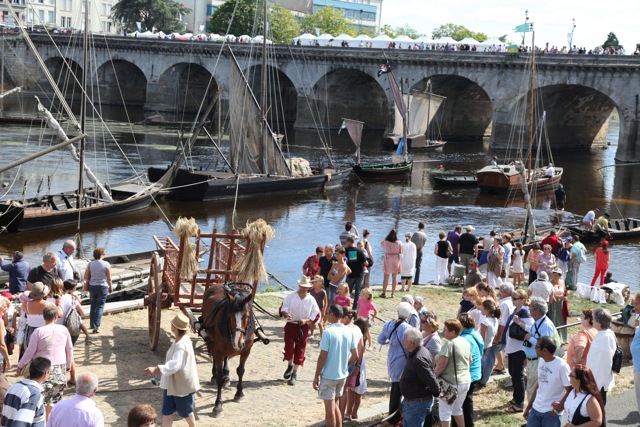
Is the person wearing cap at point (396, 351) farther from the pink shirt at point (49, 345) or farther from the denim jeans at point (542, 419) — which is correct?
the pink shirt at point (49, 345)

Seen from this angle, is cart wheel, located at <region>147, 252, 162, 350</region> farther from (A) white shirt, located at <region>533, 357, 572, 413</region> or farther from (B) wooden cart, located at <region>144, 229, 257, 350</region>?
(A) white shirt, located at <region>533, 357, 572, 413</region>

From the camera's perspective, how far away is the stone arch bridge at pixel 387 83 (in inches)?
2442

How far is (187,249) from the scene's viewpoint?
42.2 ft

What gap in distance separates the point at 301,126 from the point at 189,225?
64.8 metres

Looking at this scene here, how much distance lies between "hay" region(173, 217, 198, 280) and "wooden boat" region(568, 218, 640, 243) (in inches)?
920

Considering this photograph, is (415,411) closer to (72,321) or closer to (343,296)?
(343,296)

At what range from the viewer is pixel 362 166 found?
49750mm

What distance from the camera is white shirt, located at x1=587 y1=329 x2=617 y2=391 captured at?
10.3 metres

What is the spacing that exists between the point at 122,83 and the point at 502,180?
195ft

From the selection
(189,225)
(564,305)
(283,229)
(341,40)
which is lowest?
(283,229)

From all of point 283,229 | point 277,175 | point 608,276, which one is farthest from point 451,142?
point 608,276

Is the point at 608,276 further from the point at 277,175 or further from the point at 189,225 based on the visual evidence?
the point at 277,175

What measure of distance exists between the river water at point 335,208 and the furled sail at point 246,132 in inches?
80.4

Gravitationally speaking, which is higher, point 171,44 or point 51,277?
point 171,44
